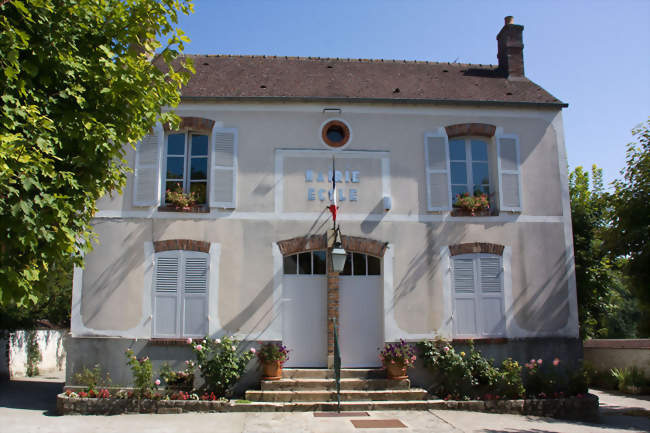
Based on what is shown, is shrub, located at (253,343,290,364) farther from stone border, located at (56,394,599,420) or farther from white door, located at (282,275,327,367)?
stone border, located at (56,394,599,420)

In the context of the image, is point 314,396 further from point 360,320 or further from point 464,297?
point 464,297

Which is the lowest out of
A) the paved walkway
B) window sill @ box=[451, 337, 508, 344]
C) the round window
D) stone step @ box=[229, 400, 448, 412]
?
the paved walkway

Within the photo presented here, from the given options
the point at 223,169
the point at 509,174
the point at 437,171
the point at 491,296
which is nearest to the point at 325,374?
the point at 491,296

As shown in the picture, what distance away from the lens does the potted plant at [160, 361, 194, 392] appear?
8836 millimetres

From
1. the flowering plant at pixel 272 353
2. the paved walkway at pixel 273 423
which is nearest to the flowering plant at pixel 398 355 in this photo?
the paved walkway at pixel 273 423

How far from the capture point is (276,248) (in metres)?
9.63

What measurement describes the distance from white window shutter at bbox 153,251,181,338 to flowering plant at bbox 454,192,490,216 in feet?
18.1

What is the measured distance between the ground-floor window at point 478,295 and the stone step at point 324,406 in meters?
1.85

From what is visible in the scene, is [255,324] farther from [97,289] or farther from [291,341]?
[97,289]

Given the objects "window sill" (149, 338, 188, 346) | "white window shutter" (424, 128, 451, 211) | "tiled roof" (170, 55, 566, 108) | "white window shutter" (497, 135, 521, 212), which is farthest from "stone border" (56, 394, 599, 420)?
"tiled roof" (170, 55, 566, 108)

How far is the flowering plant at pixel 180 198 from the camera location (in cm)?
956

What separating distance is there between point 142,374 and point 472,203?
6751 millimetres

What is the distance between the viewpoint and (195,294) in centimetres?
941

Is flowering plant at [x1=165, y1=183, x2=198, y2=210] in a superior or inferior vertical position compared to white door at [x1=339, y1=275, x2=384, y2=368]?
superior
